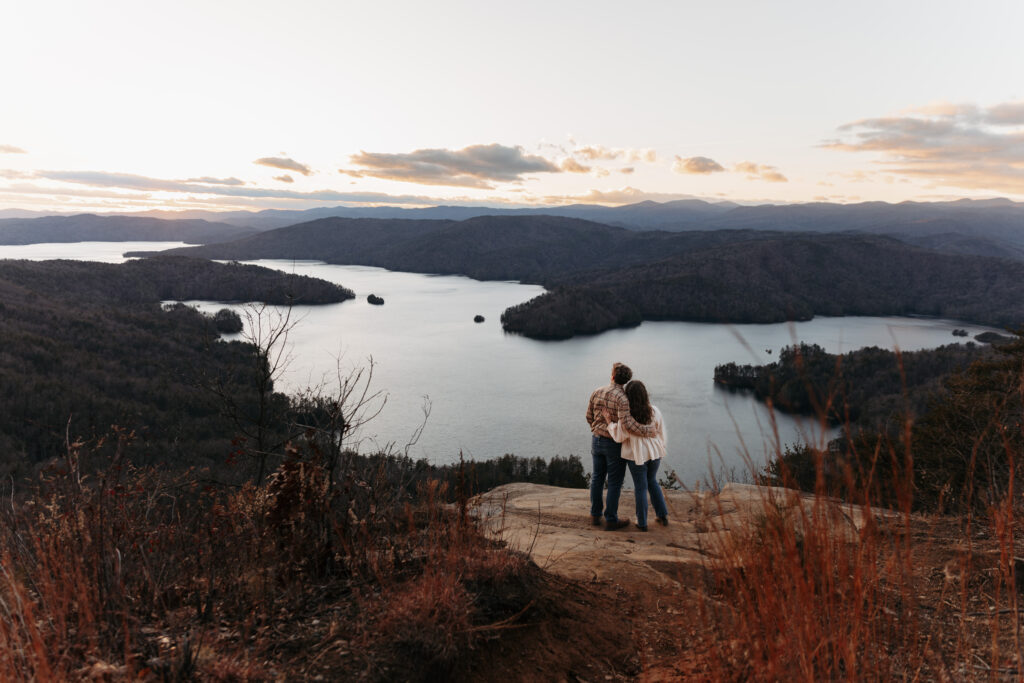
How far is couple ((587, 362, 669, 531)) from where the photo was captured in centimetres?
537

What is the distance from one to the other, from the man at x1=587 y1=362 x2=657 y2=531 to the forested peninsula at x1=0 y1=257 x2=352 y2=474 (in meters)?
3.21

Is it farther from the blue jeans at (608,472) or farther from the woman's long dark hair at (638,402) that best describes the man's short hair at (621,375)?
the blue jeans at (608,472)

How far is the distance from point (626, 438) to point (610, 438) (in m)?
0.21

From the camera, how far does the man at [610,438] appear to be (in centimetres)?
538

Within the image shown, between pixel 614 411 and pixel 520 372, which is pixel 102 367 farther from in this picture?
pixel 614 411

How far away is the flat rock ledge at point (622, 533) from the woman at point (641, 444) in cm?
48

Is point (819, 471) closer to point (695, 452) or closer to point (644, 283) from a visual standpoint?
point (695, 452)

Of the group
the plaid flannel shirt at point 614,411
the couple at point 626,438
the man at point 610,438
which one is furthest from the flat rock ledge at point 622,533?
the plaid flannel shirt at point 614,411

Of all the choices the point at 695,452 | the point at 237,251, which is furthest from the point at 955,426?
the point at 237,251

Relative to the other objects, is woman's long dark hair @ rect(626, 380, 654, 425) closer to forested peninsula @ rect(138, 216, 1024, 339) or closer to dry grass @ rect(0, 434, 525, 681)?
dry grass @ rect(0, 434, 525, 681)

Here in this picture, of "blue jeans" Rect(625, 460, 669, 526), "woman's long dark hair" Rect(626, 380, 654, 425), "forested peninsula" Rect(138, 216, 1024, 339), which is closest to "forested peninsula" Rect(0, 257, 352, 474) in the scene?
"woman's long dark hair" Rect(626, 380, 654, 425)

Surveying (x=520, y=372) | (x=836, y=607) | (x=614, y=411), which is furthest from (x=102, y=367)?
(x=836, y=607)

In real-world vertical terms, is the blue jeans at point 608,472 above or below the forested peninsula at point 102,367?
above

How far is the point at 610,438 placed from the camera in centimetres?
558
